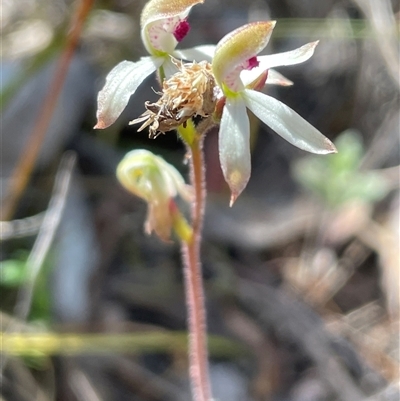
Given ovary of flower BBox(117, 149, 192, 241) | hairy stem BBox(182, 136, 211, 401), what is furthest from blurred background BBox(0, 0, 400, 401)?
ovary of flower BBox(117, 149, 192, 241)

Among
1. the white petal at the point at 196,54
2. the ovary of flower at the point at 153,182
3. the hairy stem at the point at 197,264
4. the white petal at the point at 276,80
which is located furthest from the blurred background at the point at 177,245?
the white petal at the point at 276,80

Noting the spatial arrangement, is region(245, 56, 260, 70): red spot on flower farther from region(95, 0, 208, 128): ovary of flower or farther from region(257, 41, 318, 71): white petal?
region(95, 0, 208, 128): ovary of flower

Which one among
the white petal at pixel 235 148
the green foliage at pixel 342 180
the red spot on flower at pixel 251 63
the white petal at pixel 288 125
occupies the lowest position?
the green foliage at pixel 342 180

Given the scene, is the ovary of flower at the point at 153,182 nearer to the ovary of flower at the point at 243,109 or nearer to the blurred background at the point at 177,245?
the ovary of flower at the point at 243,109

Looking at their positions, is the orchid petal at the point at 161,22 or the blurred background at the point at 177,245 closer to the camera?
the orchid petal at the point at 161,22

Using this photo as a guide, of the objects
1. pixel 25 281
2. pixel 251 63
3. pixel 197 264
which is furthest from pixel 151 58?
pixel 25 281

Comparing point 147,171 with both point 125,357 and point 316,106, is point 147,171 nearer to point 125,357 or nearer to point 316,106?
point 125,357

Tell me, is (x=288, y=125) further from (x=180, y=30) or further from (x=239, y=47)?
(x=180, y=30)

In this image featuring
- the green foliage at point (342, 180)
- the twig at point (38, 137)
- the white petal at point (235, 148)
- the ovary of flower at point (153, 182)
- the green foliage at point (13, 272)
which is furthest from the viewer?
the green foliage at point (342, 180)
